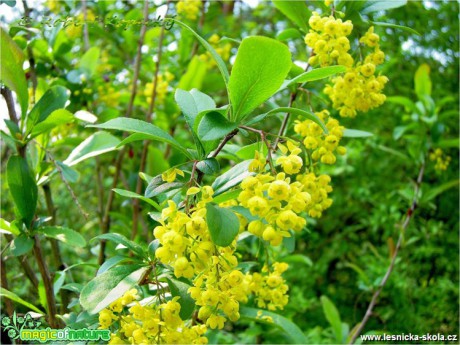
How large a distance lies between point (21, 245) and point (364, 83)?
2.86 feet

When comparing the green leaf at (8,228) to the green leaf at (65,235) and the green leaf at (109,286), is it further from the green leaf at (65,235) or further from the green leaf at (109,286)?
the green leaf at (109,286)

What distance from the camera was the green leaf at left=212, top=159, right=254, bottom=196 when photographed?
36.1 inches

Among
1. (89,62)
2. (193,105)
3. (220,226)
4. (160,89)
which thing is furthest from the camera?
(160,89)

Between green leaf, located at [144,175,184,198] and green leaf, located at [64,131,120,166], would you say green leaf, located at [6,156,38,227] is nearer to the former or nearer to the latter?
green leaf, located at [64,131,120,166]

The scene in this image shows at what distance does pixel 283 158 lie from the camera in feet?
2.99

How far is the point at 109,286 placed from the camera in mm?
953

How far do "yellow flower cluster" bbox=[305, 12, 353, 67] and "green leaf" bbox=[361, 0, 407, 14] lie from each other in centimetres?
19

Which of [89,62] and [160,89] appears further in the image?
[160,89]

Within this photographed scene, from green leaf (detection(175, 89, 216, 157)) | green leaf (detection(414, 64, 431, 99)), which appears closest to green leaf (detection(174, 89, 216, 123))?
green leaf (detection(175, 89, 216, 157))

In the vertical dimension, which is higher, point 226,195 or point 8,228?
point 226,195

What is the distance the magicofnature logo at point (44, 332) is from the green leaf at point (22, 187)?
21 cm

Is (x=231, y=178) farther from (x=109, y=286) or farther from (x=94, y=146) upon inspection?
(x=94, y=146)

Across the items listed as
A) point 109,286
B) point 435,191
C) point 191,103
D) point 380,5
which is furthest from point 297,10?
point 435,191

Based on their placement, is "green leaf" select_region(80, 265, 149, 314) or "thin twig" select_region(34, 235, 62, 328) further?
"thin twig" select_region(34, 235, 62, 328)
